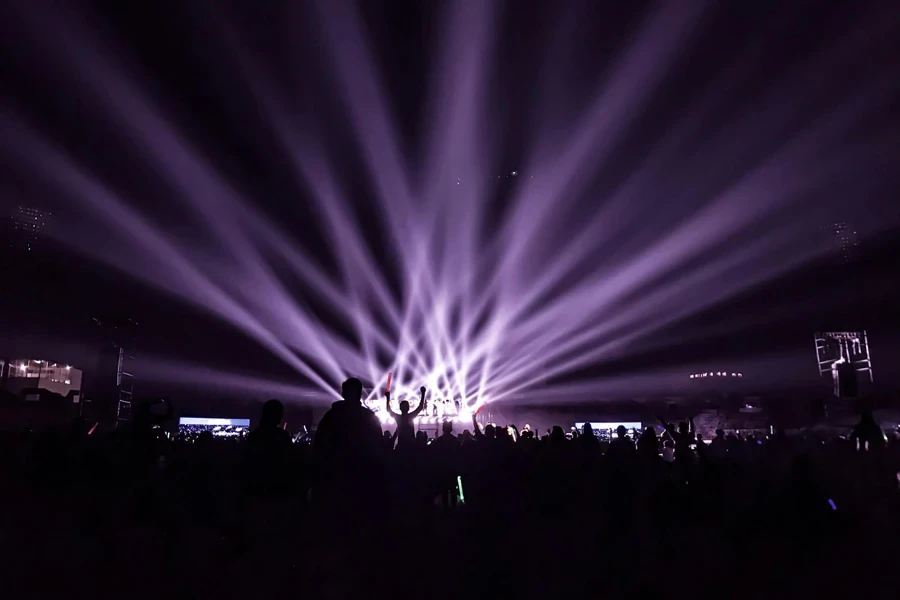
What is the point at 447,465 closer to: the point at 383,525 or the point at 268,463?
the point at 383,525

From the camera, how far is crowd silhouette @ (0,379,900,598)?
4047 mm

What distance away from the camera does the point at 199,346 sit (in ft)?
114

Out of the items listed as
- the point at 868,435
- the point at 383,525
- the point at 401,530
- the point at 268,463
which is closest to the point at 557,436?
the point at 401,530

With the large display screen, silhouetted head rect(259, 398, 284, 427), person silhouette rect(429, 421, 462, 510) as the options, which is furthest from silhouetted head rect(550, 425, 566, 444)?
the large display screen

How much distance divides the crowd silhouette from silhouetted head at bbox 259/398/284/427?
18mm

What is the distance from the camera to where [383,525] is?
4594mm

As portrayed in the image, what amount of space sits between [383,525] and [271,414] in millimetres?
1328

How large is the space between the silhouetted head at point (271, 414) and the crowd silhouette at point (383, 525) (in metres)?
0.02

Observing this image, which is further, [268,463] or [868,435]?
[868,435]

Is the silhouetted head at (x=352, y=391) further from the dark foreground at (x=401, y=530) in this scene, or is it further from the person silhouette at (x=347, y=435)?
the dark foreground at (x=401, y=530)

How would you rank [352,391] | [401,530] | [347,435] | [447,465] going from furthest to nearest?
[447,465] → [352,391] → [401,530] → [347,435]

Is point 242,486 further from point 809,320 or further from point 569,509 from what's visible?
point 809,320

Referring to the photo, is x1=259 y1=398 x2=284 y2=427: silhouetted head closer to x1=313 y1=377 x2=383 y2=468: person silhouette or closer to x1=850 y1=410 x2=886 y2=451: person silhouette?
x1=313 y1=377 x2=383 y2=468: person silhouette

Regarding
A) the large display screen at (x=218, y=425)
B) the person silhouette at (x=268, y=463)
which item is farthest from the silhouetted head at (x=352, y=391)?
the large display screen at (x=218, y=425)
